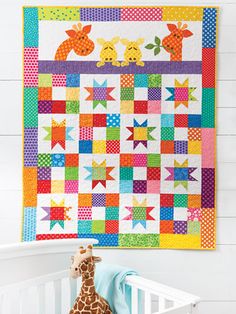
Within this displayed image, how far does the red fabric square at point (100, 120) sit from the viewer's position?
6.46ft

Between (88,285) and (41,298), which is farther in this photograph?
(41,298)

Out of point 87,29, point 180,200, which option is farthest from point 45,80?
point 180,200

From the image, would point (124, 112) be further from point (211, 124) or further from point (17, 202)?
point (17, 202)

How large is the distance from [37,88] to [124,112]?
390mm

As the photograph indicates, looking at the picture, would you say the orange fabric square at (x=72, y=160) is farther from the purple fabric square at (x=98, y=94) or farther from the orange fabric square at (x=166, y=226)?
the orange fabric square at (x=166, y=226)

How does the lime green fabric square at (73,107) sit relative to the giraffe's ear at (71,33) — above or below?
below

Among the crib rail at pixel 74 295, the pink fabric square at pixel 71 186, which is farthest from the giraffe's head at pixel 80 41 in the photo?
the crib rail at pixel 74 295

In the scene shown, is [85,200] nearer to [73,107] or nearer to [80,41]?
[73,107]

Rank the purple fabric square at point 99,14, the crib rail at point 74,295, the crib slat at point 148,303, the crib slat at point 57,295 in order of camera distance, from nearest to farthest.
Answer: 1. the crib rail at point 74,295
2. the crib slat at point 148,303
3. the crib slat at point 57,295
4. the purple fabric square at point 99,14

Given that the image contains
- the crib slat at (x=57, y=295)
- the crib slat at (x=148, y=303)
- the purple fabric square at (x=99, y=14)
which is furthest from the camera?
the purple fabric square at (x=99, y=14)

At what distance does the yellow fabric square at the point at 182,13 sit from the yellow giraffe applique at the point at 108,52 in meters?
0.24

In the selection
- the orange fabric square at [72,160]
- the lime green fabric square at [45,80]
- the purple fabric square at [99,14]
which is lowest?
the orange fabric square at [72,160]

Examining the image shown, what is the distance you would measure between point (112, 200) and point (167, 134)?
0.37 m

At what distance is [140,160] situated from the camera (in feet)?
6.47
